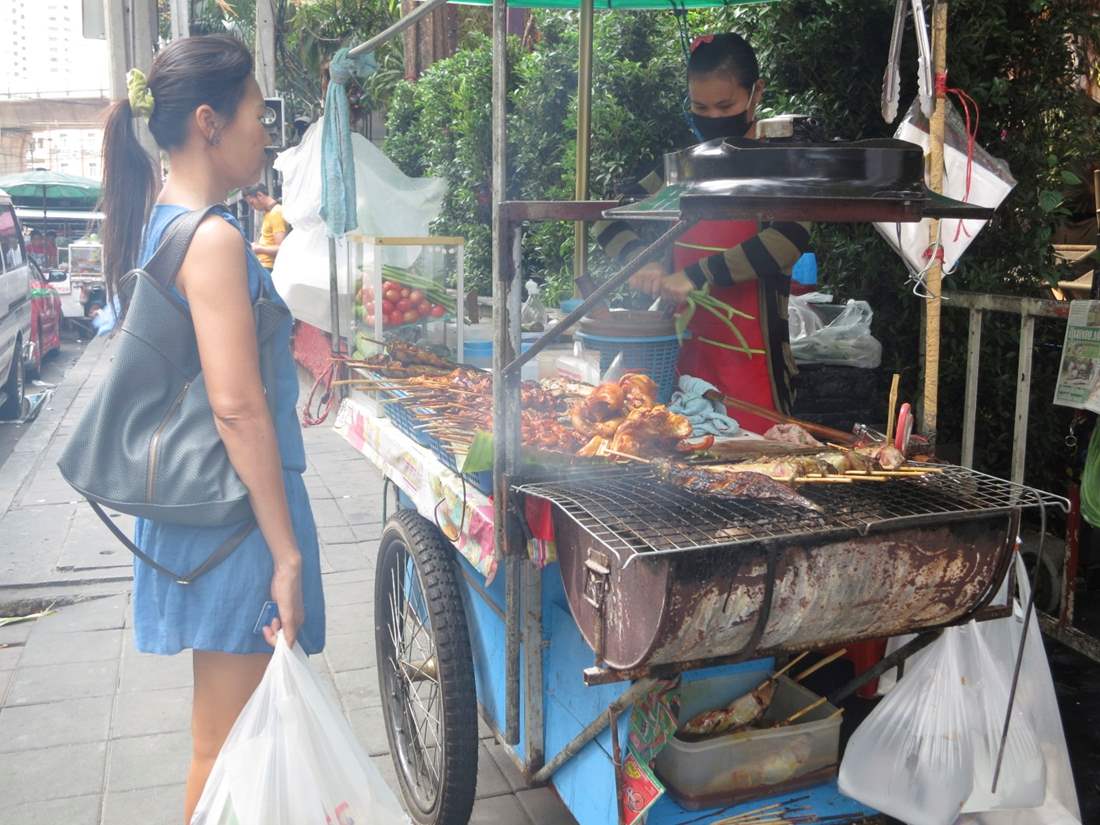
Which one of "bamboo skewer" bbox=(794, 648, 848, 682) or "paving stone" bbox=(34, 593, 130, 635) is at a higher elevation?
"bamboo skewer" bbox=(794, 648, 848, 682)

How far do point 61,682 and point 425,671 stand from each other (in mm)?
2099

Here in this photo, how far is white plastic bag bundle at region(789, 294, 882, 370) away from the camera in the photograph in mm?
4684

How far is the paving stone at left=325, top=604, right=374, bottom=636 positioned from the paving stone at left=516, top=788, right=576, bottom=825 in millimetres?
1606

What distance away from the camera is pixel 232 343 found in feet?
6.38

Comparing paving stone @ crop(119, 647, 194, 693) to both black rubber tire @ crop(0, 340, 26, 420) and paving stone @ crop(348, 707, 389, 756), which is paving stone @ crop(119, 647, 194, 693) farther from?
black rubber tire @ crop(0, 340, 26, 420)

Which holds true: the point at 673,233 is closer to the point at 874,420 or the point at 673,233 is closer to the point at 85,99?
the point at 874,420

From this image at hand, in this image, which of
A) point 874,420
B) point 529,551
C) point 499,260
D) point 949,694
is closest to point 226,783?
point 529,551

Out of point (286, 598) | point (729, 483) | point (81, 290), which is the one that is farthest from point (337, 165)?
point (81, 290)

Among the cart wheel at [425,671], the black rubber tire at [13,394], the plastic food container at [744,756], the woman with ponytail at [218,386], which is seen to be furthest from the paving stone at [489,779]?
the black rubber tire at [13,394]

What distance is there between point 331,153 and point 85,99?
40.7 meters

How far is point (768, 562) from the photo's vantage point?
1863 millimetres

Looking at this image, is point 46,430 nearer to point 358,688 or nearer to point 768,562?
point 358,688

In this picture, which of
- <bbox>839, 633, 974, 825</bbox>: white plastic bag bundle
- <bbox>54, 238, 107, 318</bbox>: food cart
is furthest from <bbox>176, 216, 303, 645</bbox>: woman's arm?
<bbox>54, 238, 107, 318</bbox>: food cart

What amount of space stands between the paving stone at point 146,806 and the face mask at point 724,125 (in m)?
2.82
